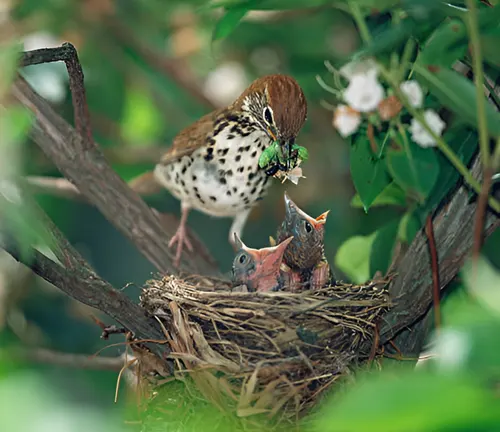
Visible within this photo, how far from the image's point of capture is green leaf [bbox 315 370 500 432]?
83 centimetres

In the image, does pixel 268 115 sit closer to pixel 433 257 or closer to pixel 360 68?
pixel 360 68

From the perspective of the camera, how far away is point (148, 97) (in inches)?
234

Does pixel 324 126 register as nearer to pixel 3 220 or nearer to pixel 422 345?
pixel 422 345

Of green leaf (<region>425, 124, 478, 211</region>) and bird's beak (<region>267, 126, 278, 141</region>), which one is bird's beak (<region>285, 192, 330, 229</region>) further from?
green leaf (<region>425, 124, 478, 211</region>)

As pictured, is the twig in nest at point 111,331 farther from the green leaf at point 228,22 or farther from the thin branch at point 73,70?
the green leaf at point 228,22

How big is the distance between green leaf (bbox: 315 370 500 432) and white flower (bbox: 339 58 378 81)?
57.1 inches

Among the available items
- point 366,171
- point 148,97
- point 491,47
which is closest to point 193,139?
point 366,171

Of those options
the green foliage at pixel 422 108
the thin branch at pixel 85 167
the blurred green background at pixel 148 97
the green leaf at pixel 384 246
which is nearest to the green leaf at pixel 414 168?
the green foliage at pixel 422 108

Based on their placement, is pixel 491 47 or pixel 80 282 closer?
pixel 491 47

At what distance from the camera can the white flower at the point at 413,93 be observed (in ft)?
6.82

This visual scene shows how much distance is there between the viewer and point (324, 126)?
Result: 5285 millimetres

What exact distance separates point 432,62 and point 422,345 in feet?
3.84

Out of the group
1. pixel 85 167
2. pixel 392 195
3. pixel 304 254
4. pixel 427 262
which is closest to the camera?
pixel 427 262

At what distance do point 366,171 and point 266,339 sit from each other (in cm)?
65
